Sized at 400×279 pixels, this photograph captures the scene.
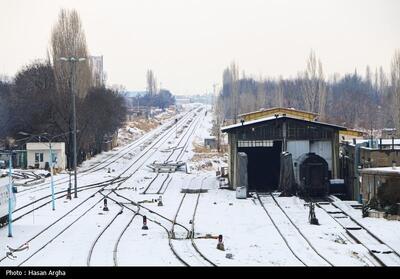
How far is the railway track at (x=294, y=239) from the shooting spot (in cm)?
1731

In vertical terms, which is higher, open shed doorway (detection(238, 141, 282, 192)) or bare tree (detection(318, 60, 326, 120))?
bare tree (detection(318, 60, 326, 120))

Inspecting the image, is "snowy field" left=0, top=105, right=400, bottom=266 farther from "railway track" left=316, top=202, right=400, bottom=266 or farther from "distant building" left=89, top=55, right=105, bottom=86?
"distant building" left=89, top=55, right=105, bottom=86

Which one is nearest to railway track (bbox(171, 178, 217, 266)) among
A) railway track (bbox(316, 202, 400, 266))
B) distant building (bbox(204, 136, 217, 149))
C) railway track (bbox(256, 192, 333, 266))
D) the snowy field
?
the snowy field

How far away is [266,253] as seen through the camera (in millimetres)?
18484

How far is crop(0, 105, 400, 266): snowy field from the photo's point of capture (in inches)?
699

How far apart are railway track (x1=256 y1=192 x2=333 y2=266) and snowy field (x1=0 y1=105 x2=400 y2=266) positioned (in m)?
0.03

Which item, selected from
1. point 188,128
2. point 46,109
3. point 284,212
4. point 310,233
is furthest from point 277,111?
point 188,128

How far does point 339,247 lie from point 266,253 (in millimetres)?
2520

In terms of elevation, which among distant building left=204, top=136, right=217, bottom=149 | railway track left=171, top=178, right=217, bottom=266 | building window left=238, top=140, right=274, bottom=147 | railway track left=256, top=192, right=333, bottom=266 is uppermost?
building window left=238, top=140, right=274, bottom=147

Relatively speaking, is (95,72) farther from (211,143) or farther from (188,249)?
(188,249)

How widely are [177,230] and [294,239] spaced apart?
14.3 feet

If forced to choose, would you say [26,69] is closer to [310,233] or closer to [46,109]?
[46,109]

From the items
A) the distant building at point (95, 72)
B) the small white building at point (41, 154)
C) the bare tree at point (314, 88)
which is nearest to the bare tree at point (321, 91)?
the bare tree at point (314, 88)

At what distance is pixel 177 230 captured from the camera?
22750mm
